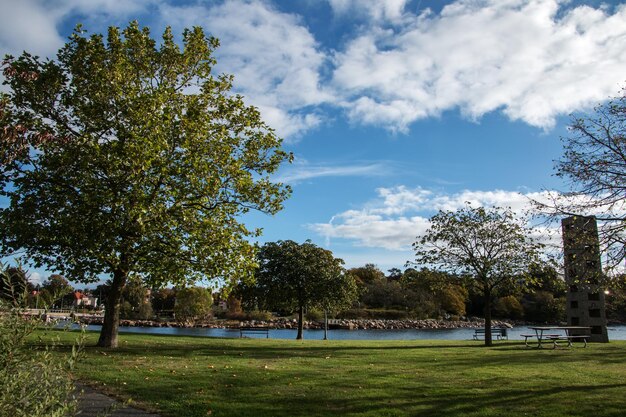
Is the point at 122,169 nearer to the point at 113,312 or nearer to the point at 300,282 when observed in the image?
the point at 113,312

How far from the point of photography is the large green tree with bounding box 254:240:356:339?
3500 centimetres

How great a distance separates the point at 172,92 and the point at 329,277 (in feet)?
70.5

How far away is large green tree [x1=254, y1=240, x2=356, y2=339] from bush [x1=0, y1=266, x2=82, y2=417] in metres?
31.4

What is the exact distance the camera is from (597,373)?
1373 cm

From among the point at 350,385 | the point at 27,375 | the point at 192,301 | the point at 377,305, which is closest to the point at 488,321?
the point at 350,385

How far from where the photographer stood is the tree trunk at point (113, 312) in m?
16.7

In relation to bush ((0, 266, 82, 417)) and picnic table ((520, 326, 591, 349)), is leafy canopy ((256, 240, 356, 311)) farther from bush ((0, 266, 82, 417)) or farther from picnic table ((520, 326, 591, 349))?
bush ((0, 266, 82, 417))

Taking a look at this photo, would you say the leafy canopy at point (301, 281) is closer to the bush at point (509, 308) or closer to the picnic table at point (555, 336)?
the picnic table at point (555, 336)

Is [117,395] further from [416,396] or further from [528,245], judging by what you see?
[528,245]

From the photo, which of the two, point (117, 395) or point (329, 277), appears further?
point (329, 277)

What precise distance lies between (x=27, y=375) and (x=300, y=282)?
3217 centimetres

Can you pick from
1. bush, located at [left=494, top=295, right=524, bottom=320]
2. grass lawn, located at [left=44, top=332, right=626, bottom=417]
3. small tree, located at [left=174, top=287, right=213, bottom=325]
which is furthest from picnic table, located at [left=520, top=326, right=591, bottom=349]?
bush, located at [left=494, top=295, right=524, bottom=320]

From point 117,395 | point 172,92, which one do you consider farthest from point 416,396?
point 172,92

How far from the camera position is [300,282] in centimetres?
3516
